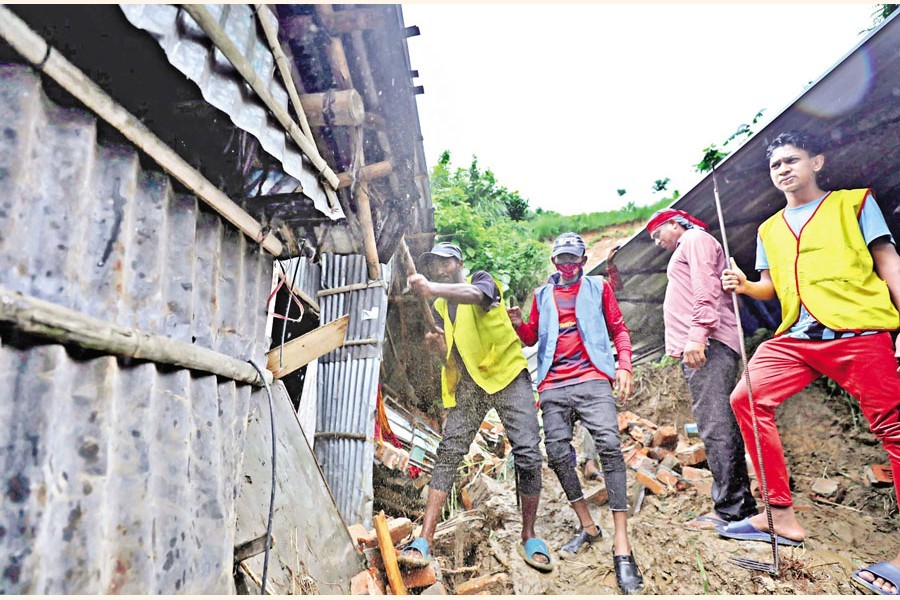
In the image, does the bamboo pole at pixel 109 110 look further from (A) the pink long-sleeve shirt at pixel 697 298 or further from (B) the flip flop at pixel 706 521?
(B) the flip flop at pixel 706 521

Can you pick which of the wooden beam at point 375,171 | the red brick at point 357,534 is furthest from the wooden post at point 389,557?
the wooden beam at point 375,171

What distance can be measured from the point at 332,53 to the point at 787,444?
472cm

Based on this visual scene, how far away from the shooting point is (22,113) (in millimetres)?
1115

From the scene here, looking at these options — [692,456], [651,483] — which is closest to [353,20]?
[651,483]

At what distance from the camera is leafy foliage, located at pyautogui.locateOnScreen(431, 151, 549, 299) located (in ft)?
29.8

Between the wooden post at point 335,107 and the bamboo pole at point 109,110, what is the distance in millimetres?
883

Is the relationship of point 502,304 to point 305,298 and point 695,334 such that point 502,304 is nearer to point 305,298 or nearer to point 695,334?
point 695,334

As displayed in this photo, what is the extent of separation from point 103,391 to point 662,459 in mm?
4568

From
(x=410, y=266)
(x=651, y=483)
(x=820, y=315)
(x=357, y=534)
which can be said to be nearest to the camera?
(x=820, y=315)

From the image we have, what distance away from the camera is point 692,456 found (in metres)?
4.23

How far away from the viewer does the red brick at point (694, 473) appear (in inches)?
153

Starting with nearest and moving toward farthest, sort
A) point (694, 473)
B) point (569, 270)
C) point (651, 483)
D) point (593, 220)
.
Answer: point (569, 270) → point (651, 483) → point (694, 473) → point (593, 220)

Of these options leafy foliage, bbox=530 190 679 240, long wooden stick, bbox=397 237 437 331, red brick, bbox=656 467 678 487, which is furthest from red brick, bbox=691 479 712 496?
leafy foliage, bbox=530 190 679 240

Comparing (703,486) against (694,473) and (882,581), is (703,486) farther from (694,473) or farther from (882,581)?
(882,581)
